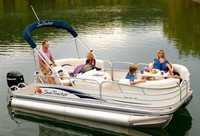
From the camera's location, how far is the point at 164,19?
3366 cm

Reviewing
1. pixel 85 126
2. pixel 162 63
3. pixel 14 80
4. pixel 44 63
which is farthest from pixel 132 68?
pixel 14 80

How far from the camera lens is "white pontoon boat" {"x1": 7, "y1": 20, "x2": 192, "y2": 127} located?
9.11m

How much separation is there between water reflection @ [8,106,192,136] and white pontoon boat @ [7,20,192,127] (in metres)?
0.23

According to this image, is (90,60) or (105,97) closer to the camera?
(105,97)

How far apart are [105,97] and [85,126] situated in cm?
107

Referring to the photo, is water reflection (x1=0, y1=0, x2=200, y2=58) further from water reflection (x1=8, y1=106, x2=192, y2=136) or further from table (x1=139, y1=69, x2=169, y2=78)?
water reflection (x1=8, y1=106, x2=192, y2=136)

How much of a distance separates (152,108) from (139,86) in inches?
27.7

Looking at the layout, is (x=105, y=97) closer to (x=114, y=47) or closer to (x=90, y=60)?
(x=90, y=60)

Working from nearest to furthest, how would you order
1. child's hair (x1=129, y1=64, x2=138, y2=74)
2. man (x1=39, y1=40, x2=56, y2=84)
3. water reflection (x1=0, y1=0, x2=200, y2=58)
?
1. child's hair (x1=129, y1=64, x2=138, y2=74)
2. man (x1=39, y1=40, x2=56, y2=84)
3. water reflection (x1=0, y1=0, x2=200, y2=58)

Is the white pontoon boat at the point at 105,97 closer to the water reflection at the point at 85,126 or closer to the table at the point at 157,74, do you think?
the table at the point at 157,74

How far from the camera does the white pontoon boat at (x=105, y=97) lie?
29.9 ft


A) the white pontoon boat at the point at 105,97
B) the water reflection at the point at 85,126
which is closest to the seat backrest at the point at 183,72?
the white pontoon boat at the point at 105,97

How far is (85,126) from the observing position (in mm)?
9938

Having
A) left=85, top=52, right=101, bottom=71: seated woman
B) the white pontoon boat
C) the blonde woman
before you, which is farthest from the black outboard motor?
the blonde woman
